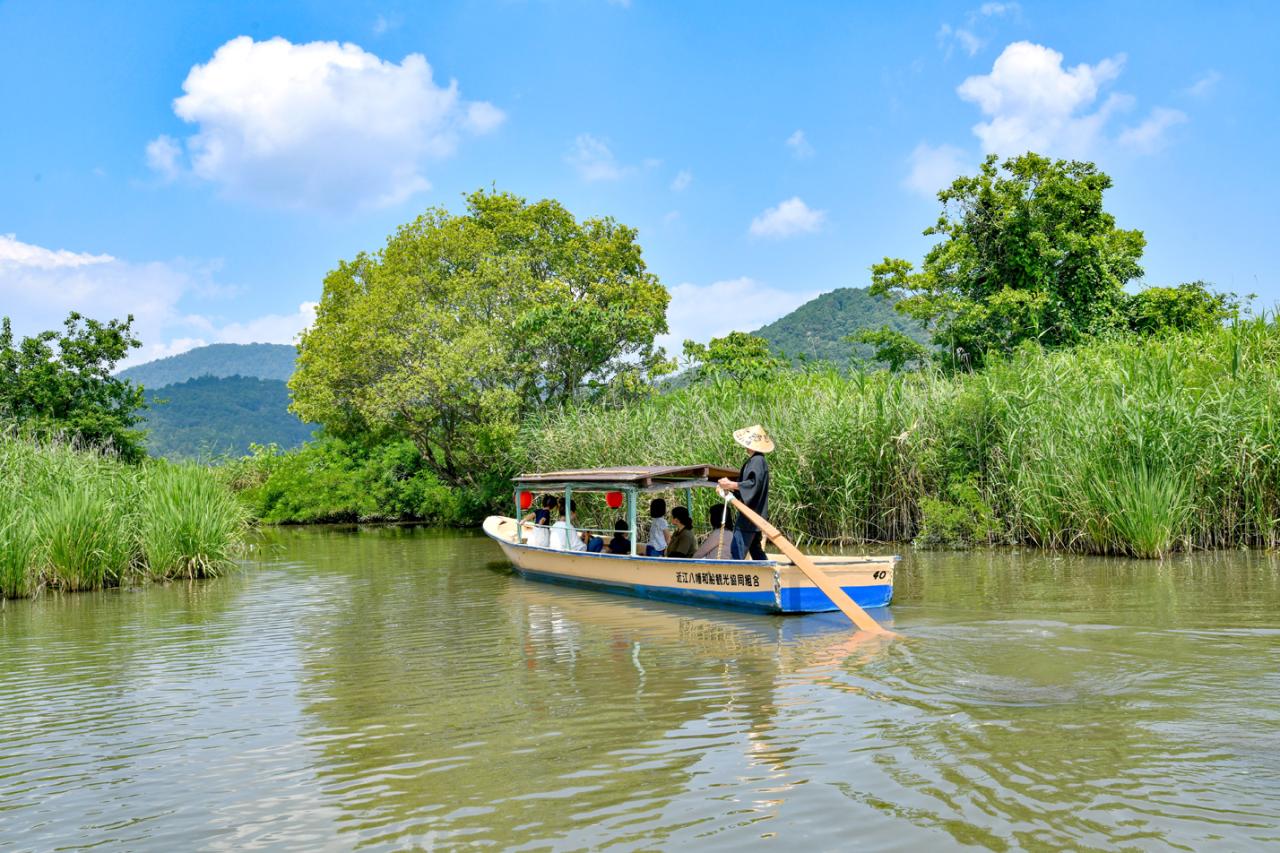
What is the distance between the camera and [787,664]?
7840 millimetres

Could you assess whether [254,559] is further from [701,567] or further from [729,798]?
[729,798]

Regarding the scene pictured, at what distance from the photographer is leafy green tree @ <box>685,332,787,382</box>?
28219mm

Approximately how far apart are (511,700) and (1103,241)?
1026 inches

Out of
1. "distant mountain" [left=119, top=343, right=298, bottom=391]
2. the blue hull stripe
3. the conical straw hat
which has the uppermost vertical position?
"distant mountain" [left=119, top=343, right=298, bottom=391]

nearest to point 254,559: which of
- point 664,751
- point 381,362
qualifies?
point 381,362

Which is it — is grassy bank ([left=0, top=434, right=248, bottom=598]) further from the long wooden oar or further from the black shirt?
the long wooden oar

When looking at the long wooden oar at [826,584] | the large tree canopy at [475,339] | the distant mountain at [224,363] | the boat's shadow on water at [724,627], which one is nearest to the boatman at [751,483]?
the long wooden oar at [826,584]

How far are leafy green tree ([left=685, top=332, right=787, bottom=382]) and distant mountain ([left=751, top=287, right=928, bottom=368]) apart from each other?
24.6 metres

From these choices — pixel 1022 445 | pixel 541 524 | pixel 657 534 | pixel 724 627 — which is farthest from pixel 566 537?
pixel 1022 445

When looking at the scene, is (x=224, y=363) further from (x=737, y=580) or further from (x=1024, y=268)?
(x=737, y=580)

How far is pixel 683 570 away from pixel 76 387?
2262 cm

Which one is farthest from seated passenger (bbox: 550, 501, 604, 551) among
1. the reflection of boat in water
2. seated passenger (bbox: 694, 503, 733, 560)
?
seated passenger (bbox: 694, 503, 733, 560)

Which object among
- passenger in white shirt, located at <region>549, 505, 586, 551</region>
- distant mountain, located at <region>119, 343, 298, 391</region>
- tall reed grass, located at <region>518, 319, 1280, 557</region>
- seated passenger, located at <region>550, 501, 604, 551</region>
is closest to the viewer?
tall reed grass, located at <region>518, 319, 1280, 557</region>

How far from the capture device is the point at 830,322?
64.9 m
